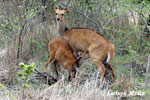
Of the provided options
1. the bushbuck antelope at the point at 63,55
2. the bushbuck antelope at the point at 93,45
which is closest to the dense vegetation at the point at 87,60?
the bushbuck antelope at the point at 63,55

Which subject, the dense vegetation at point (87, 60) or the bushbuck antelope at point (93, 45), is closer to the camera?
the dense vegetation at point (87, 60)

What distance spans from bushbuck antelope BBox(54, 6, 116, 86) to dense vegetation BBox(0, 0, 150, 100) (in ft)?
1.19

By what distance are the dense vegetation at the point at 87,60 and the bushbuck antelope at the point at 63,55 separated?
26 cm

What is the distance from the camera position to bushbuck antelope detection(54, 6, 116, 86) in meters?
7.52

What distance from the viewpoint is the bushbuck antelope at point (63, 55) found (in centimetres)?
746

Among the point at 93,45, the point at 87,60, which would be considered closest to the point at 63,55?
the point at 93,45

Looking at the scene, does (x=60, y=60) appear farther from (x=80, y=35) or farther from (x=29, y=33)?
(x=29, y=33)

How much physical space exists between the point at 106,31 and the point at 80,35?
1.32 meters

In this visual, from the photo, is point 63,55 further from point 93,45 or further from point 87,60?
point 87,60

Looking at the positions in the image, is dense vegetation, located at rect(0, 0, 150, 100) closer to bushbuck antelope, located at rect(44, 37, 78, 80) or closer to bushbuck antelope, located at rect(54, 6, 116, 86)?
bushbuck antelope, located at rect(44, 37, 78, 80)

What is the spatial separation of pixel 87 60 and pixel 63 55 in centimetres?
125

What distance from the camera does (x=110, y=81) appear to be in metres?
7.82

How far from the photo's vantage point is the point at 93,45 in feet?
25.2

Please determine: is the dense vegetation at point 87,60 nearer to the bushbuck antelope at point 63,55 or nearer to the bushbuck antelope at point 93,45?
the bushbuck antelope at point 63,55
